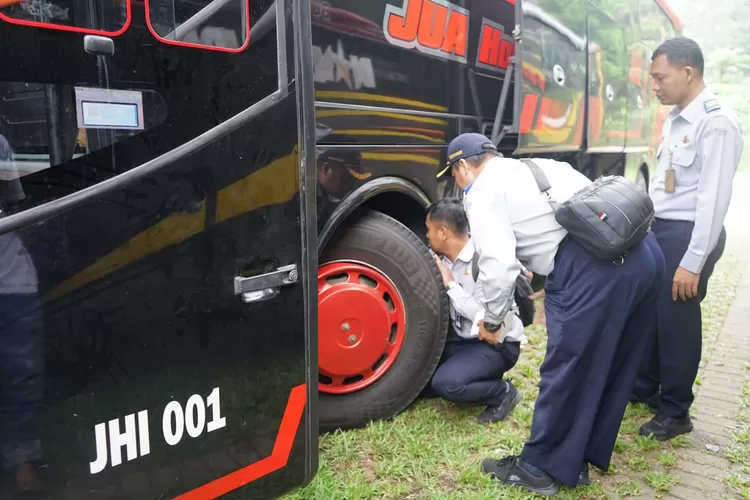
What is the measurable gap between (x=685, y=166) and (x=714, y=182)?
7.9 inches

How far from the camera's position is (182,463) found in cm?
150

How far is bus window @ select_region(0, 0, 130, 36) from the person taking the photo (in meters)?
1.17

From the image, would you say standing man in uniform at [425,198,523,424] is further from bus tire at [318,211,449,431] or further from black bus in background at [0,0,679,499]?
black bus in background at [0,0,679,499]

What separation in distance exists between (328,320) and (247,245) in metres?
0.94

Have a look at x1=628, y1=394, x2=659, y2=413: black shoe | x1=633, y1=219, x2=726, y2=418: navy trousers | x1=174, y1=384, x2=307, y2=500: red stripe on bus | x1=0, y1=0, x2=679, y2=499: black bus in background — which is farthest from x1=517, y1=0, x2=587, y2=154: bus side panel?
x1=174, y1=384, x2=307, y2=500: red stripe on bus

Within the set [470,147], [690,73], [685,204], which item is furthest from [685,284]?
[470,147]

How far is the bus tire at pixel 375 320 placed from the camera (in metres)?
2.50

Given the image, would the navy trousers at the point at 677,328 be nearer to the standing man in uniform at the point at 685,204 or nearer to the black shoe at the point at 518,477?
the standing man in uniform at the point at 685,204

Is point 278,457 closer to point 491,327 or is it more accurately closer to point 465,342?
point 491,327

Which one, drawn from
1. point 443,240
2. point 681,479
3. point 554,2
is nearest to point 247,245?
point 443,240

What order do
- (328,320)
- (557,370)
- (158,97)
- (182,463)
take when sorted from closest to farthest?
1. (158,97)
2. (182,463)
3. (557,370)
4. (328,320)

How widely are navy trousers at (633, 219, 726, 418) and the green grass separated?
223mm

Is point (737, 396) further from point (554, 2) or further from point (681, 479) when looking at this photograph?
point (554, 2)

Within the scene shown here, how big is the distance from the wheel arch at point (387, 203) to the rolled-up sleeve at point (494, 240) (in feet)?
1.54
